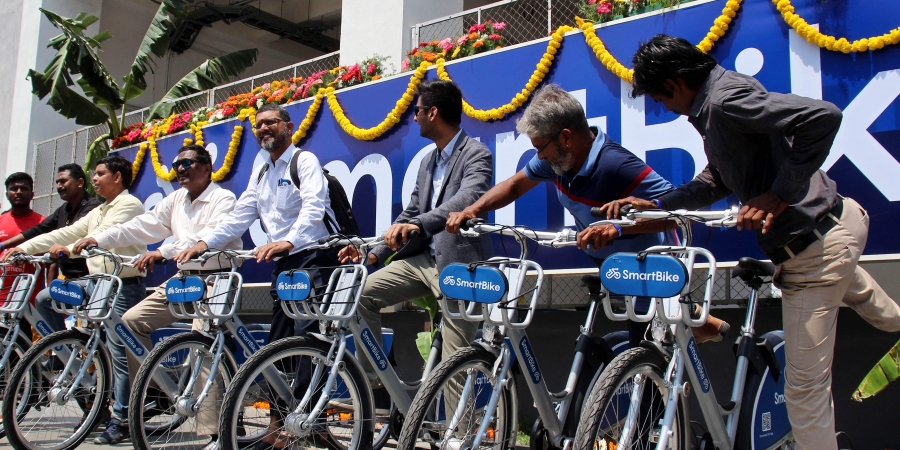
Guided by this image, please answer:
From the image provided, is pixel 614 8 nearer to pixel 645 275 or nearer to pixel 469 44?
pixel 469 44

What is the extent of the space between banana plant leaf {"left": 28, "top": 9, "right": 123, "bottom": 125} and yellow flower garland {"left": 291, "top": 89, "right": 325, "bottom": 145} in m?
5.25


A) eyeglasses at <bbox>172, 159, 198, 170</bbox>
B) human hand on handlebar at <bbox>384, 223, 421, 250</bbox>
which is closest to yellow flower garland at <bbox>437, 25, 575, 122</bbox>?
eyeglasses at <bbox>172, 159, 198, 170</bbox>

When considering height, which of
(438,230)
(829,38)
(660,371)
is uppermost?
(829,38)

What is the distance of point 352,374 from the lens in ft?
10.7

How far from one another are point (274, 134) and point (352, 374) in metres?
1.69

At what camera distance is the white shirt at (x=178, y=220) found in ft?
15.8

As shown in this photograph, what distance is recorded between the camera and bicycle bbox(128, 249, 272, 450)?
375 cm

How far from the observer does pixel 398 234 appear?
10.7 feet

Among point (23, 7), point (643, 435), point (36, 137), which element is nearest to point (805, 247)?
point (643, 435)

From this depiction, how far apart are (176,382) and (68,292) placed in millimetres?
1069

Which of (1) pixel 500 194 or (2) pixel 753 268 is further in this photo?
(1) pixel 500 194

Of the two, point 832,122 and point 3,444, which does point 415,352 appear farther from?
point 832,122

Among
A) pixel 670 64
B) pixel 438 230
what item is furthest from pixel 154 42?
pixel 670 64

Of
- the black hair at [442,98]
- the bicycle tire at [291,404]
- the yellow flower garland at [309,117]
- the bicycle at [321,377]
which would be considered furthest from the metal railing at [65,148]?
the bicycle tire at [291,404]
